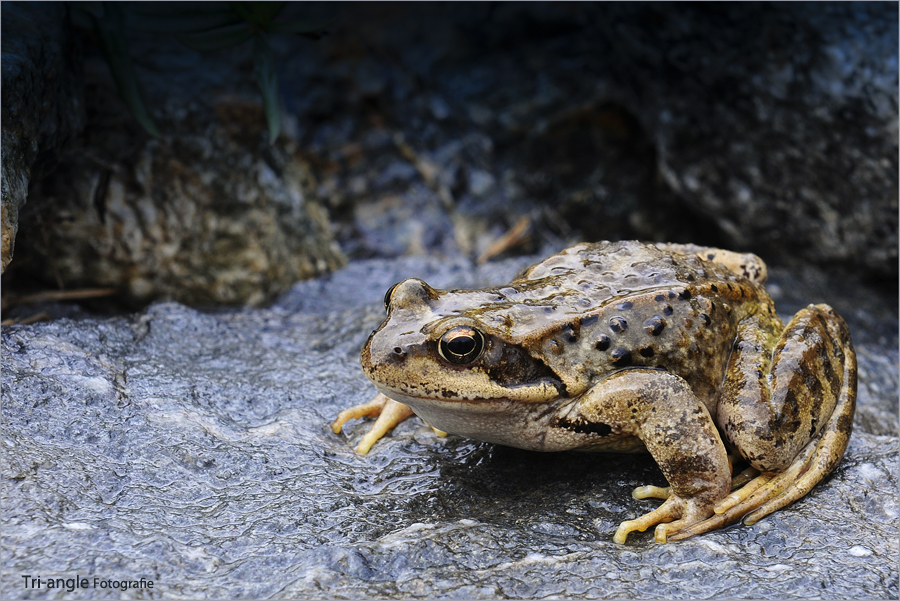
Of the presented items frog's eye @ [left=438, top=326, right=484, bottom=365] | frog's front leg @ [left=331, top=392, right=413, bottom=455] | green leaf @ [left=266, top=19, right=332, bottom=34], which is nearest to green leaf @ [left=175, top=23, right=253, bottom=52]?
green leaf @ [left=266, top=19, right=332, bottom=34]

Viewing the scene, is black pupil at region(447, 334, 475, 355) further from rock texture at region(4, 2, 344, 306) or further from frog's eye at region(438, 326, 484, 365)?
rock texture at region(4, 2, 344, 306)

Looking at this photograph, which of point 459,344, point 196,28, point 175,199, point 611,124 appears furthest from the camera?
point 611,124

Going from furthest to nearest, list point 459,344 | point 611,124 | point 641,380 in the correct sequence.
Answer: point 611,124 < point 641,380 < point 459,344

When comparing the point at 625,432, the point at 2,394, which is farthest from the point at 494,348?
the point at 2,394

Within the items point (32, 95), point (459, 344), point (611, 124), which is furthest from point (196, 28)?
point (611, 124)

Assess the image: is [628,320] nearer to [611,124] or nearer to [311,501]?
[311,501]

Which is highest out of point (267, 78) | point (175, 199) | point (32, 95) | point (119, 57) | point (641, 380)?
point (119, 57)
